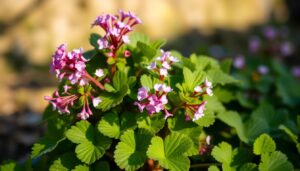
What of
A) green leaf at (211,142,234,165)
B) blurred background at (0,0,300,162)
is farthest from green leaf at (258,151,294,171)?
blurred background at (0,0,300,162)

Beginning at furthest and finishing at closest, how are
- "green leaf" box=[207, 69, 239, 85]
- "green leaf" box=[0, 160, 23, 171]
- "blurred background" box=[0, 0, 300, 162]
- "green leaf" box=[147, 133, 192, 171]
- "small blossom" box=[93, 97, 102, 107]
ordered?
"blurred background" box=[0, 0, 300, 162]
"green leaf" box=[207, 69, 239, 85]
"green leaf" box=[0, 160, 23, 171]
"small blossom" box=[93, 97, 102, 107]
"green leaf" box=[147, 133, 192, 171]

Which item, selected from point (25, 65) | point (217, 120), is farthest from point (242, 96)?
point (25, 65)

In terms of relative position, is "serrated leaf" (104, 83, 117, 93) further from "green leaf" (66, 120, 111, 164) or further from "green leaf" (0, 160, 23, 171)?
"green leaf" (0, 160, 23, 171)

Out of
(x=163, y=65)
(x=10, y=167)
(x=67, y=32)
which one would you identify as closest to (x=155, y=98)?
(x=163, y=65)

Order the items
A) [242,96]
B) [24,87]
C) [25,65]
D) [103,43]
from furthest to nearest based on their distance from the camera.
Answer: [25,65] < [24,87] < [242,96] < [103,43]

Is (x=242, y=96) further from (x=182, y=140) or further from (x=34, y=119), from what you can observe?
(x=34, y=119)

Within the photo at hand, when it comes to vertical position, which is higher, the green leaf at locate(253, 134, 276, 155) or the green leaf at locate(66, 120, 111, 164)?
the green leaf at locate(66, 120, 111, 164)

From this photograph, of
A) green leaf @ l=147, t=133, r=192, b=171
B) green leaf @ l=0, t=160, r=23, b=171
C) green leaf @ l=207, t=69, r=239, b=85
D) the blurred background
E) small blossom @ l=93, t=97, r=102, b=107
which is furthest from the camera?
the blurred background
